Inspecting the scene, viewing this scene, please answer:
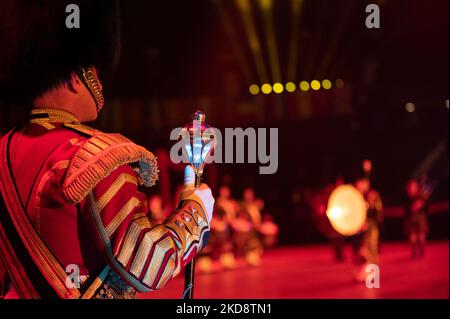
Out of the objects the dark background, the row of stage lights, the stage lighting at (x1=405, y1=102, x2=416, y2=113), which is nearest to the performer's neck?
the dark background

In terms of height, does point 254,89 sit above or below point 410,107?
above

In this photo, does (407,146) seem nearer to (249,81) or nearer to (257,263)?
(249,81)

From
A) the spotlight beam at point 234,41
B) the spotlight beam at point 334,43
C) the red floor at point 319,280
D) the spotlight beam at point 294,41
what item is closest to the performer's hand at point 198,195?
the red floor at point 319,280

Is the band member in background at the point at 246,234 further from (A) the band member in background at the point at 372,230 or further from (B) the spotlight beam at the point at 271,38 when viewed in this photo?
(B) the spotlight beam at the point at 271,38

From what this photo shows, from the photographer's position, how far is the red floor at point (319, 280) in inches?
354

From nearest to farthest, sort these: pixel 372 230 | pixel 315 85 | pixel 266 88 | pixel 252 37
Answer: pixel 372 230
pixel 252 37
pixel 266 88
pixel 315 85

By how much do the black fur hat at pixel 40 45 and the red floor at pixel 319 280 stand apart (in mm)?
6685

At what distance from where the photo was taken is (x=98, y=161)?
82.1 inches

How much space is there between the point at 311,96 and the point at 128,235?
1677 cm

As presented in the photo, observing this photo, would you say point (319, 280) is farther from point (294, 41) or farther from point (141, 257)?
point (141, 257)

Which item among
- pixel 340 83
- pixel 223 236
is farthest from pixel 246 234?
pixel 340 83

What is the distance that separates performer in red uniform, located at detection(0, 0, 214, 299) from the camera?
6.80 ft

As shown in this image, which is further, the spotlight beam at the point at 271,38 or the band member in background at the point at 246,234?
the spotlight beam at the point at 271,38
